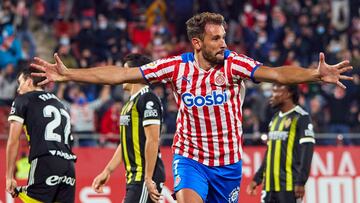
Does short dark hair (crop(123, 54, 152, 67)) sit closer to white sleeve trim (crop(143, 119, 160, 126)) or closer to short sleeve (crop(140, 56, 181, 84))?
white sleeve trim (crop(143, 119, 160, 126))

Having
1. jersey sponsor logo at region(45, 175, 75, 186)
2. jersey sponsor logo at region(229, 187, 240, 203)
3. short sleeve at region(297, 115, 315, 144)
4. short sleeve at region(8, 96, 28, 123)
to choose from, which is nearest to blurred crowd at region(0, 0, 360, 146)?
short sleeve at region(297, 115, 315, 144)

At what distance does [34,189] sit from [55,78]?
265 centimetres

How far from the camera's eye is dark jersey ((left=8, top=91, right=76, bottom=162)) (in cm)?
1097

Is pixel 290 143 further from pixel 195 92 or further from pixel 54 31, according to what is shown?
pixel 54 31

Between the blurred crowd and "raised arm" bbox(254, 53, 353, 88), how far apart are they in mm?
8534

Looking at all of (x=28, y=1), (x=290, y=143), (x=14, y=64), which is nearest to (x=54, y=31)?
(x=28, y=1)

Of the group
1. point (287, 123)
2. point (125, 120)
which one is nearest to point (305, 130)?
point (287, 123)

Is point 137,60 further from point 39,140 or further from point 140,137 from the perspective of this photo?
point 39,140

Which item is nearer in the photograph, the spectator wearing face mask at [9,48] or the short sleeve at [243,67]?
the short sleeve at [243,67]

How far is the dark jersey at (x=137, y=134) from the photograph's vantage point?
10695 millimetres

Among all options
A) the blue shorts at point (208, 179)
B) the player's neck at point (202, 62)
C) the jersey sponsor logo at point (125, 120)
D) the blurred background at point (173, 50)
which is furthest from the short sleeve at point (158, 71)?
the blurred background at point (173, 50)

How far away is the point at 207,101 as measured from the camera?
915cm

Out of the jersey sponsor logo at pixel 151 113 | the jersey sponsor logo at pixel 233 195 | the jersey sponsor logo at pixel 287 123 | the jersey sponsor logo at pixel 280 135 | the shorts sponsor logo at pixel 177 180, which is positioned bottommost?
the jersey sponsor logo at pixel 233 195

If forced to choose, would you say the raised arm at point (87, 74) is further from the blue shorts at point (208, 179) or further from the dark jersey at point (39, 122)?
the dark jersey at point (39, 122)
